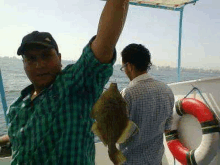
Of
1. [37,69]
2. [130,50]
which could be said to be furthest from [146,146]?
[37,69]

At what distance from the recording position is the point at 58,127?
138 centimetres

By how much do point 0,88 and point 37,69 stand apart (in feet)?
8.45

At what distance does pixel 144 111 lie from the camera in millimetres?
2496

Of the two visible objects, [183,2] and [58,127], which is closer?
[58,127]

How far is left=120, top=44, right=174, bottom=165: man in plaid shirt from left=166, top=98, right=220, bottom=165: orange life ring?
151cm

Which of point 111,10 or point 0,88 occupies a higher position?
point 111,10

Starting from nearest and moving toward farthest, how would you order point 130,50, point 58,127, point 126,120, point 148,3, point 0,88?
point 58,127 < point 126,120 < point 130,50 < point 0,88 < point 148,3

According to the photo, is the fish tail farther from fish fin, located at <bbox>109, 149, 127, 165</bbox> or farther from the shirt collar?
the shirt collar

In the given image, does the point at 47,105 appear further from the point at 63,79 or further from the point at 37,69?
the point at 37,69

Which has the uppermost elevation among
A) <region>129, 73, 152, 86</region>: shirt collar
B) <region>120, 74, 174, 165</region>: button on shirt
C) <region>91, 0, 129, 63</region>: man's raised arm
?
<region>91, 0, 129, 63</region>: man's raised arm

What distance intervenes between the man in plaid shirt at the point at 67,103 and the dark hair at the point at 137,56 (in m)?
1.29

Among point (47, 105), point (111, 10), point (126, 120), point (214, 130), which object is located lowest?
point (214, 130)

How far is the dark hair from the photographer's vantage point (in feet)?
8.88

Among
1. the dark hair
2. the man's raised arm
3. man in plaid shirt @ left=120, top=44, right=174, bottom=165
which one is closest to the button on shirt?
man in plaid shirt @ left=120, top=44, right=174, bottom=165
